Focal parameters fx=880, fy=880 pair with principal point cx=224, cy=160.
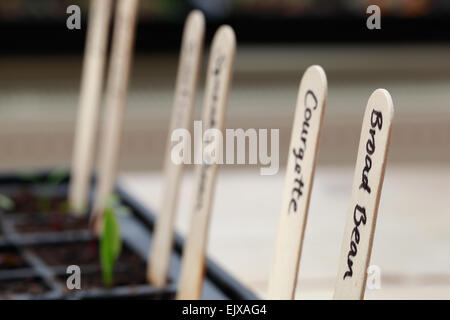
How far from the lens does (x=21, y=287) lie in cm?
118

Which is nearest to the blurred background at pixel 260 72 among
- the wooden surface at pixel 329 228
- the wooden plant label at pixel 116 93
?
the wooden surface at pixel 329 228

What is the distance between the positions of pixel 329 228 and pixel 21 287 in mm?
667

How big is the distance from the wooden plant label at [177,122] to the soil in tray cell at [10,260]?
22cm

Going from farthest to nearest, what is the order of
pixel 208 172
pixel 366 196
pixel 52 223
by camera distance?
1. pixel 52 223
2. pixel 208 172
3. pixel 366 196

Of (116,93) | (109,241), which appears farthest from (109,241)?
(116,93)

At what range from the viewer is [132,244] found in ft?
4.49

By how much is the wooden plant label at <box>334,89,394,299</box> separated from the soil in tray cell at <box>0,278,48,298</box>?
530 mm

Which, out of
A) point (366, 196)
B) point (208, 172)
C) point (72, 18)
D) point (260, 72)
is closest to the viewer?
point (366, 196)

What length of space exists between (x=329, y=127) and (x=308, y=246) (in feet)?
7.61

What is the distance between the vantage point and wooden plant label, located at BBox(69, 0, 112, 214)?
4.84ft

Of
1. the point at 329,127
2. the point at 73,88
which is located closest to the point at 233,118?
the point at 329,127

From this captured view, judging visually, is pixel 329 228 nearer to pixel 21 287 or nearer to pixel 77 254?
pixel 77 254
